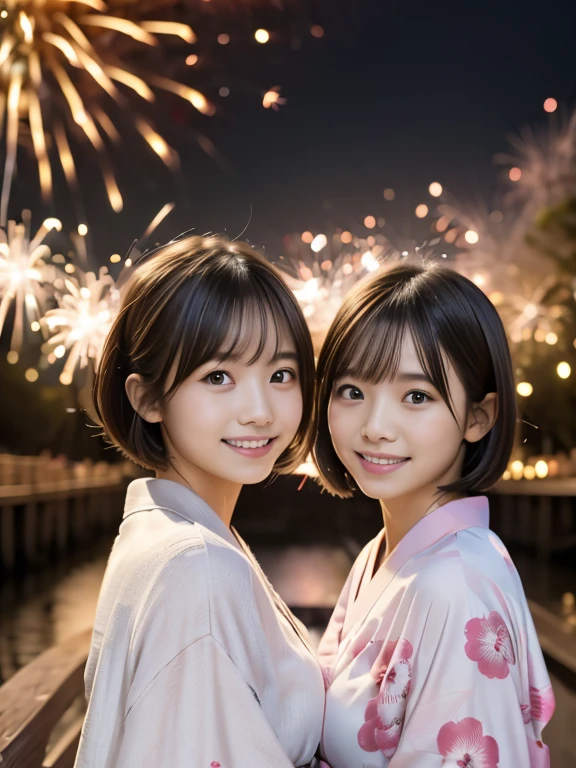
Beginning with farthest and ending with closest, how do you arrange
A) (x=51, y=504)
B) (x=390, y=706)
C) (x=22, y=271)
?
(x=51, y=504), (x=22, y=271), (x=390, y=706)

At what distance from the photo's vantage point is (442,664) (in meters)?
1.19

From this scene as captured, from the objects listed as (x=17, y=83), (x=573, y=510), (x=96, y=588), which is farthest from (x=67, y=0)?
(x=573, y=510)

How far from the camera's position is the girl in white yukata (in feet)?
3.67

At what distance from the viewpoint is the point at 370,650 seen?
1.33 m

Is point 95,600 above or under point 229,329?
under

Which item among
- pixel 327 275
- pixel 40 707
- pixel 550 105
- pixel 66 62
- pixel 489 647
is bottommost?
pixel 40 707

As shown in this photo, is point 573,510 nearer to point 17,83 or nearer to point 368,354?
point 17,83

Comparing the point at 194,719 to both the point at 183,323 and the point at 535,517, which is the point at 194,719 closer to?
the point at 183,323

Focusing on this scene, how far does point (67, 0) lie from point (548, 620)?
310 cm

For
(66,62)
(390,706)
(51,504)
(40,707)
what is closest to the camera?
(390,706)

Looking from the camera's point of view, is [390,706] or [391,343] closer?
[390,706]

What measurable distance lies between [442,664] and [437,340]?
46 centimetres

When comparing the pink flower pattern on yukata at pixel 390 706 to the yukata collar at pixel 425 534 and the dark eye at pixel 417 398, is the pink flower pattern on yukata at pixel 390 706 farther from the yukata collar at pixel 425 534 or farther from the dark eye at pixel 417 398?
the dark eye at pixel 417 398

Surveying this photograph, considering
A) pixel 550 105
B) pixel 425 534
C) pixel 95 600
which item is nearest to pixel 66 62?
pixel 425 534
